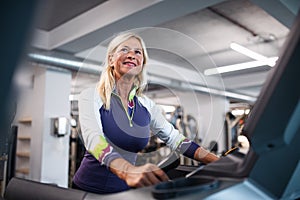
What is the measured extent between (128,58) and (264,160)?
27 cm

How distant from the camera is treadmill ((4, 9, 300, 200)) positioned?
0.36 meters

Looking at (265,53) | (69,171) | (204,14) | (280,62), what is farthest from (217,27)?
(280,62)

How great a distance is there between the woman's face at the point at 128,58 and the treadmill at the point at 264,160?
0.22 metres

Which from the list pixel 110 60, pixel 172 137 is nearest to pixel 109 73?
pixel 110 60

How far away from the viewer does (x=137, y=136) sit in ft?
2.18

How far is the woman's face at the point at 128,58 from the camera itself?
1.77ft

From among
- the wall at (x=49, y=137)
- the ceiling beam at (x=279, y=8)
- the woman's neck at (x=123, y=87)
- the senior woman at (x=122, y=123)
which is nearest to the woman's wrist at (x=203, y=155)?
the senior woman at (x=122, y=123)

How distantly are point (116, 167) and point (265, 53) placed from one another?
5.12m

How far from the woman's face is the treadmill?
0.72ft

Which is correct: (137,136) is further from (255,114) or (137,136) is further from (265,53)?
(265,53)

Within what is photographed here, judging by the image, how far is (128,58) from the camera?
0.54 metres

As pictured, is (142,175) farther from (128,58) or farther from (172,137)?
(172,137)

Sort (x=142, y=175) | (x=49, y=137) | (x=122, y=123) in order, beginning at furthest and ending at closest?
1. (x=49, y=137)
2. (x=122, y=123)
3. (x=142, y=175)

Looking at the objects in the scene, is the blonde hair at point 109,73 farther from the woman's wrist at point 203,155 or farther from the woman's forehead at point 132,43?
the woman's wrist at point 203,155
